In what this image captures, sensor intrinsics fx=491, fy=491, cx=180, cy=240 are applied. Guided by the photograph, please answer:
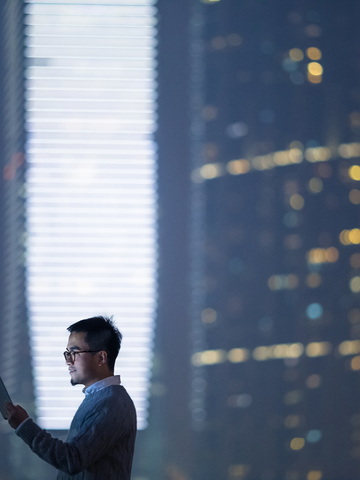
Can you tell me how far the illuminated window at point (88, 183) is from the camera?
338cm

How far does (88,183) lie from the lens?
11.4 ft

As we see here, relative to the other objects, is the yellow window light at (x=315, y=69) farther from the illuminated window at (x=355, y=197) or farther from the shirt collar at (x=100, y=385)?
the shirt collar at (x=100, y=385)

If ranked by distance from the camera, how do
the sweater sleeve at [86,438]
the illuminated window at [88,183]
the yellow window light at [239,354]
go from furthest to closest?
the yellow window light at [239,354] → the illuminated window at [88,183] → the sweater sleeve at [86,438]

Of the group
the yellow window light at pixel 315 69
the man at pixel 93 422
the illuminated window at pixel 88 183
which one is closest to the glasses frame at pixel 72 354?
the man at pixel 93 422

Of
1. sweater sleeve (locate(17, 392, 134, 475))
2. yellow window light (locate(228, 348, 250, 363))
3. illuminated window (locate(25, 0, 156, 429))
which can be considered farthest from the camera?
yellow window light (locate(228, 348, 250, 363))

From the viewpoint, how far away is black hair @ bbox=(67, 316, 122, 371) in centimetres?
106

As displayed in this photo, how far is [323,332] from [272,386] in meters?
0.53

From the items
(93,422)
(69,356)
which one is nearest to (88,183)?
(69,356)

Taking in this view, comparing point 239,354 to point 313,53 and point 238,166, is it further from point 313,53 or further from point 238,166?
point 313,53

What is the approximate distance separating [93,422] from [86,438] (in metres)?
0.03

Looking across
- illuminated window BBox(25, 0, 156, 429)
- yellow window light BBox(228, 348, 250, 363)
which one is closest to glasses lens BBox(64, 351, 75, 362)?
illuminated window BBox(25, 0, 156, 429)

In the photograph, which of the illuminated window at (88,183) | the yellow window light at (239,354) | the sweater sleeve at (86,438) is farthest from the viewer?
the yellow window light at (239,354)

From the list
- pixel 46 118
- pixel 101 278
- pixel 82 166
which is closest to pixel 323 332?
pixel 101 278

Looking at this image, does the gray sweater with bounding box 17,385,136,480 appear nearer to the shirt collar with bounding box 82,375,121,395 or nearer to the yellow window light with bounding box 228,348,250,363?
the shirt collar with bounding box 82,375,121,395
